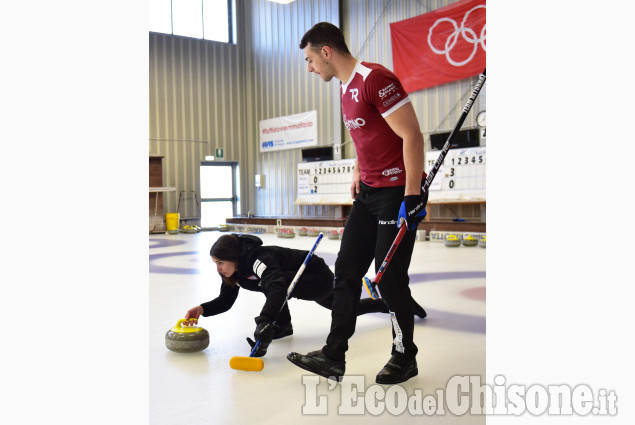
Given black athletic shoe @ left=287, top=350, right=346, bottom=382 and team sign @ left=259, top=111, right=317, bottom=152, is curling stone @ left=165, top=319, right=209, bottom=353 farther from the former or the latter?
team sign @ left=259, top=111, right=317, bottom=152

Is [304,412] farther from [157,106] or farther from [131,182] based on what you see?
[157,106]

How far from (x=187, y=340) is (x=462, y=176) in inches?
328

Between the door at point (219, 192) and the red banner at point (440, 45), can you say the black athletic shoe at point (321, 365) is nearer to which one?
the red banner at point (440, 45)

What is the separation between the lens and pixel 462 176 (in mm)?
10320

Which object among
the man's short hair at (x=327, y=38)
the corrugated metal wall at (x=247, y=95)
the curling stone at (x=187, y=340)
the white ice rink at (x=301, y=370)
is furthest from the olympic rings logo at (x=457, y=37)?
the curling stone at (x=187, y=340)

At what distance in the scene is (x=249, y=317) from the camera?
369 cm

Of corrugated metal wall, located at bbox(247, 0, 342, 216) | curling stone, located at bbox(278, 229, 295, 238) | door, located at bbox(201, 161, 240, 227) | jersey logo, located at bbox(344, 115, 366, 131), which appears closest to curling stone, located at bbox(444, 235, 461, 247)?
curling stone, located at bbox(278, 229, 295, 238)

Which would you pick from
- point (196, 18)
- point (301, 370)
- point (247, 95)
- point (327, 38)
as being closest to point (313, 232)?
point (247, 95)

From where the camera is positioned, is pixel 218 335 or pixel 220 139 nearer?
pixel 218 335

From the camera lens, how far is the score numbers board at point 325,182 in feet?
41.8

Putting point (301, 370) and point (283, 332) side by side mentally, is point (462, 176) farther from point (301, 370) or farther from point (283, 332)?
point (301, 370)

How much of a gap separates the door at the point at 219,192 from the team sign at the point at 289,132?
128 cm
